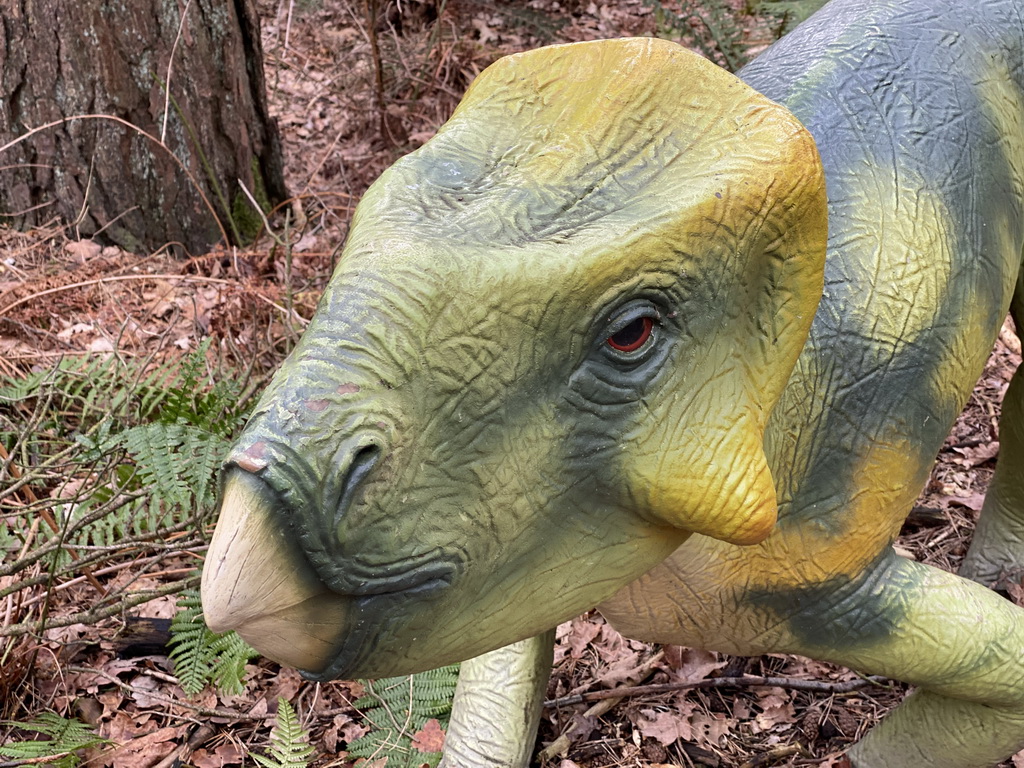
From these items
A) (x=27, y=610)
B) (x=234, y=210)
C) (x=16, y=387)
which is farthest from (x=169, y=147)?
(x=27, y=610)

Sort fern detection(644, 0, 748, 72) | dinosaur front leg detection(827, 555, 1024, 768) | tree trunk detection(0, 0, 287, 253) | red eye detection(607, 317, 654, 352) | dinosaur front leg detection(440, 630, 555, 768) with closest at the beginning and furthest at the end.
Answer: red eye detection(607, 317, 654, 352) < dinosaur front leg detection(827, 555, 1024, 768) < dinosaur front leg detection(440, 630, 555, 768) < tree trunk detection(0, 0, 287, 253) < fern detection(644, 0, 748, 72)

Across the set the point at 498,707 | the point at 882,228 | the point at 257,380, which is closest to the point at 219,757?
the point at 498,707

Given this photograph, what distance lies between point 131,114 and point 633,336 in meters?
3.57

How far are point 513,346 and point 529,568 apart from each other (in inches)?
10.7

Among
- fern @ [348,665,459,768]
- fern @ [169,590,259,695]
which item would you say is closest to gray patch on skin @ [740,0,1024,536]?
fern @ [348,665,459,768]

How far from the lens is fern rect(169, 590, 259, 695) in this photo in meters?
2.46

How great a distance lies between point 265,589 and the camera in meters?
0.99

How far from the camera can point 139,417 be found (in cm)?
306

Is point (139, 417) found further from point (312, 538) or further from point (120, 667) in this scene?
point (312, 538)

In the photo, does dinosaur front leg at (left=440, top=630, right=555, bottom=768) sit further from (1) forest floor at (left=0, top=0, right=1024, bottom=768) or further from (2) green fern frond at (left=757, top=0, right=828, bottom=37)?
(2) green fern frond at (left=757, top=0, right=828, bottom=37)

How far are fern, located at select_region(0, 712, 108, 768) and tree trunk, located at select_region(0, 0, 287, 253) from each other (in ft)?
7.58

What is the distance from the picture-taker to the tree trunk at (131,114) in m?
3.96

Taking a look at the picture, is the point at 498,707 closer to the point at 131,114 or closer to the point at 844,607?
the point at 844,607

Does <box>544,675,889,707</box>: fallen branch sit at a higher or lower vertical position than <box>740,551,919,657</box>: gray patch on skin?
lower
